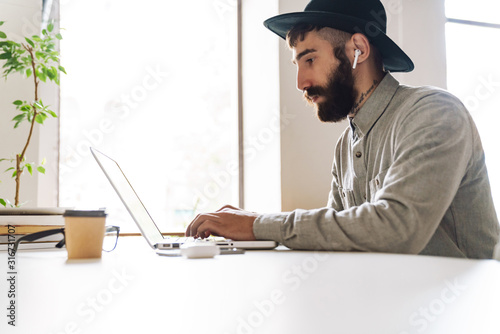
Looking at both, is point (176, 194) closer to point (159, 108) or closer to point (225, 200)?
point (225, 200)

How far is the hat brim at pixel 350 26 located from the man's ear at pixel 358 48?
0.02 meters

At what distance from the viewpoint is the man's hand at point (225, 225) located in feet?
3.75

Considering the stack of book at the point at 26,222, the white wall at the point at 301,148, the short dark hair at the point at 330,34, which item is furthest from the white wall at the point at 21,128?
the short dark hair at the point at 330,34

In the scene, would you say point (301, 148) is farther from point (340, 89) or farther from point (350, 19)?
point (350, 19)

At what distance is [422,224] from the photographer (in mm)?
1003

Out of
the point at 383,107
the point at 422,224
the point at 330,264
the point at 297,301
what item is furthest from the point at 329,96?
the point at 297,301

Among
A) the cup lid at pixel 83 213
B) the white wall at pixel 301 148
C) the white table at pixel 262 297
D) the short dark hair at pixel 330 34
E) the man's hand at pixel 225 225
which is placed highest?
the short dark hair at pixel 330 34

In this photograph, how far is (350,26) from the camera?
147 cm

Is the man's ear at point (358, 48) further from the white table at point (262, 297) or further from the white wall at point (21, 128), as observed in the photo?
the white wall at point (21, 128)

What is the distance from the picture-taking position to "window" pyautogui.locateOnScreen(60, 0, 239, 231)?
246 cm

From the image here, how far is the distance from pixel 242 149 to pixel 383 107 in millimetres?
1375

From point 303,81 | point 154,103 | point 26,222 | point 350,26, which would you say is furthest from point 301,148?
point 26,222

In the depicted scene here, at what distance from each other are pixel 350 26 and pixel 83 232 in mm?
989

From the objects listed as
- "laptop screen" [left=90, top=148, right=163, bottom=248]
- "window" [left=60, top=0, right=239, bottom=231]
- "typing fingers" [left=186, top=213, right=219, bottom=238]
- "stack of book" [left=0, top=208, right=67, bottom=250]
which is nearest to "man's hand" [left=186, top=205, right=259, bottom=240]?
"typing fingers" [left=186, top=213, right=219, bottom=238]
